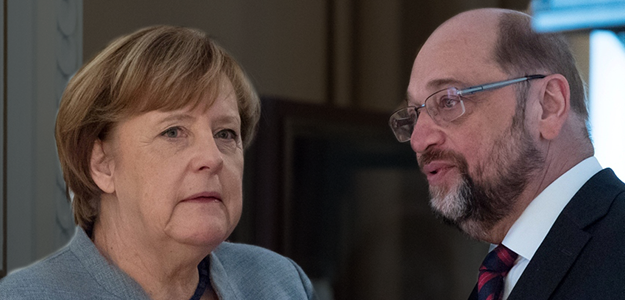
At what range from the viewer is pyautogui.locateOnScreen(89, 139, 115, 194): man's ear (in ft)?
5.32

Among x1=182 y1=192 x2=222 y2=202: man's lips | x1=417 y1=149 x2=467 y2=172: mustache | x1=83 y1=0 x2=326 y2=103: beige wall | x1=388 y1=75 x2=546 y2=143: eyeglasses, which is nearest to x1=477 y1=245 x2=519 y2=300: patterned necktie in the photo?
x1=417 y1=149 x2=467 y2=172: mustache

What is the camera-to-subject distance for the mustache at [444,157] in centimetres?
169

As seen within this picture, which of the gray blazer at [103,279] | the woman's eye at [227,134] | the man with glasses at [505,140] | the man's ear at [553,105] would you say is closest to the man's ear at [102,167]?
the gray blazer at [103,279]

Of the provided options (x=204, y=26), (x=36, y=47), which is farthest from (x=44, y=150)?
(x=204, y=26)

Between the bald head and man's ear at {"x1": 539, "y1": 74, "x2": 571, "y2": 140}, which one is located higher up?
the bald head

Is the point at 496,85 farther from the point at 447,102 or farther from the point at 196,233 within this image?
the point at 196,233

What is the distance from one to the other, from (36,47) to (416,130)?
4.21 ft

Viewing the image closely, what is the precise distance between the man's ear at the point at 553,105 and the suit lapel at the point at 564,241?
16cm

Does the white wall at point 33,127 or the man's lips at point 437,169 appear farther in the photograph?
the white wall at point 33,127

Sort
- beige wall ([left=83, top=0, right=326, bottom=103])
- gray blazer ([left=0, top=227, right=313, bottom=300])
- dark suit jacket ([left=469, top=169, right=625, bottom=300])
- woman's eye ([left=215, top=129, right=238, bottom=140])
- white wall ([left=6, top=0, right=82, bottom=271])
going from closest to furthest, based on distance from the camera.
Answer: dark suit jacket ([left=469, top=169, right=625, bottom=300])
gray blazer ([left=0, top=227, right=313, bottom=300])
woman's eye ([left=215, top=129, right=238, bottom=140])
white wall ([left=6, top=0, right=82, bottom=271])
beige wall ([left=83, top=0, right=326, bottom=103])

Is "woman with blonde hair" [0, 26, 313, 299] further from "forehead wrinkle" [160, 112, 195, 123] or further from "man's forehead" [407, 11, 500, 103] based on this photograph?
"man's forehead" [407, 11, 500, 103]

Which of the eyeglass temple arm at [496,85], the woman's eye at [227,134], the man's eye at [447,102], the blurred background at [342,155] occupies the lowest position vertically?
the blurred background at [342,155]

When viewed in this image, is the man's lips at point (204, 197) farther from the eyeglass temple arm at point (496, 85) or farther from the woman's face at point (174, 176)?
the eyeglass temple arm at point (496, 85)

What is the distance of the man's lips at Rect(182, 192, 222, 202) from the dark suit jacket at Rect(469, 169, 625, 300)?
0.63m
